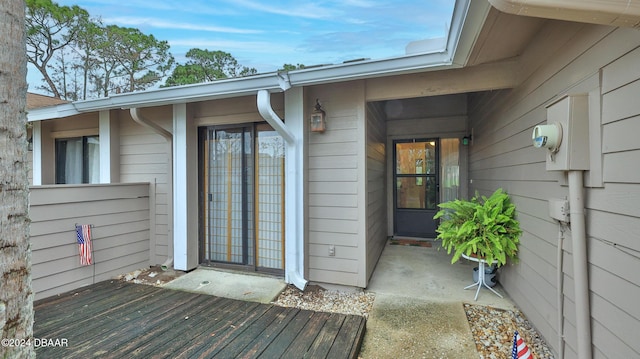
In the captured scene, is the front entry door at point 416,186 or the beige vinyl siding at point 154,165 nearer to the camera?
the beige vinyl siding at point 154,165

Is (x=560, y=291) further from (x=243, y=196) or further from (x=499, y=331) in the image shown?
(x=243, y=196)

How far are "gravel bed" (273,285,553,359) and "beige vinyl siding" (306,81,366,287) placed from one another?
180 mm

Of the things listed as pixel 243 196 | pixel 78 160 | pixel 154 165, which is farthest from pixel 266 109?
pixel 78 160

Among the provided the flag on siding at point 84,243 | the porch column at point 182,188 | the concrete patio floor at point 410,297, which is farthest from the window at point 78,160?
the concrete patio floor at point 410,297

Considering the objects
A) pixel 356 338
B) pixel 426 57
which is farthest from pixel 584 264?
pixel 426 57

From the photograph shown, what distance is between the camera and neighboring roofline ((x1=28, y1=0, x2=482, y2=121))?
1.92 m

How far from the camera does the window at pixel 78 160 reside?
449 cm

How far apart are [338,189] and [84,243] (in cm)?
303

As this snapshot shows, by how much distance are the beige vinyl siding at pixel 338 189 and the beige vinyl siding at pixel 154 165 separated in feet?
7.02

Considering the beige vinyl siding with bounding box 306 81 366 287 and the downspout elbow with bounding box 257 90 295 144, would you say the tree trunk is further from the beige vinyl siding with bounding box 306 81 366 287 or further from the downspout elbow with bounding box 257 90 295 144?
the beige vinyl siding with bounding box 306 81 366 287

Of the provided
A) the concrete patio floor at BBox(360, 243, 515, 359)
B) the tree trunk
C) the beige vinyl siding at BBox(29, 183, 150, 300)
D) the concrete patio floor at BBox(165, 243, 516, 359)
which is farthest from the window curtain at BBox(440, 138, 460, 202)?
the tree trunk

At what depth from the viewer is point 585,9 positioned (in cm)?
98

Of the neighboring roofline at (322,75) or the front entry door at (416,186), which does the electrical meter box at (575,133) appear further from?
the front entry door at (416,186)

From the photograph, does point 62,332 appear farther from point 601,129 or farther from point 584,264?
point 601,129
